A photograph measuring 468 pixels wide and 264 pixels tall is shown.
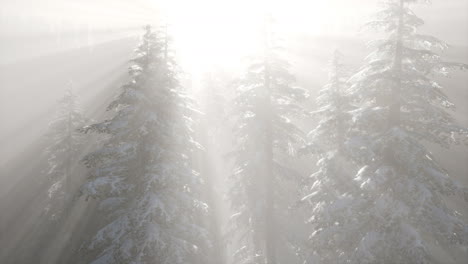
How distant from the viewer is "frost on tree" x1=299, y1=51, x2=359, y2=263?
43.4 ft

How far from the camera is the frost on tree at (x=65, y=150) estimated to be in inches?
1097

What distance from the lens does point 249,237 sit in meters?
20.6

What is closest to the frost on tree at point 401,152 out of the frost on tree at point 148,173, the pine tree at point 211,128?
A: the frost on tree at point 148,173

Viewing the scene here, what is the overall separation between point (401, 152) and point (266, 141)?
776 centimetres

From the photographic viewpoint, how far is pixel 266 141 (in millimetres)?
18484

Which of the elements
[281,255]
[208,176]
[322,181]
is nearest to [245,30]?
[322,181]

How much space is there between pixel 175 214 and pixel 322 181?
775cm

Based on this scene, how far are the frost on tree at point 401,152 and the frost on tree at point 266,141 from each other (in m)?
5.36

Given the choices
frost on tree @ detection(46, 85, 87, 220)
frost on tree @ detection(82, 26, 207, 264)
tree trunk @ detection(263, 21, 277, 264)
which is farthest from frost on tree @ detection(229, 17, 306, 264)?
frost on tree @ detection(46, 85, 87, 220)

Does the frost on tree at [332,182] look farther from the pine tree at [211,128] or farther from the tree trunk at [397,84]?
the pine tree at [211,128]

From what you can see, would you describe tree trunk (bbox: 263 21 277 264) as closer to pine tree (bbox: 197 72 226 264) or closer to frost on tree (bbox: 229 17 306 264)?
frost on tree (bbox: 229 17 306 264)

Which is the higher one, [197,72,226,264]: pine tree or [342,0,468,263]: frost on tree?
[342,0,468,263]: frost on tree

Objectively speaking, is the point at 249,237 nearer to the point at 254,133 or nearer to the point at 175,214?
the point at 254,133

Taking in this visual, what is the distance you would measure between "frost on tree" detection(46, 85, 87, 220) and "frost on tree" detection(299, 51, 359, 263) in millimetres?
20031
